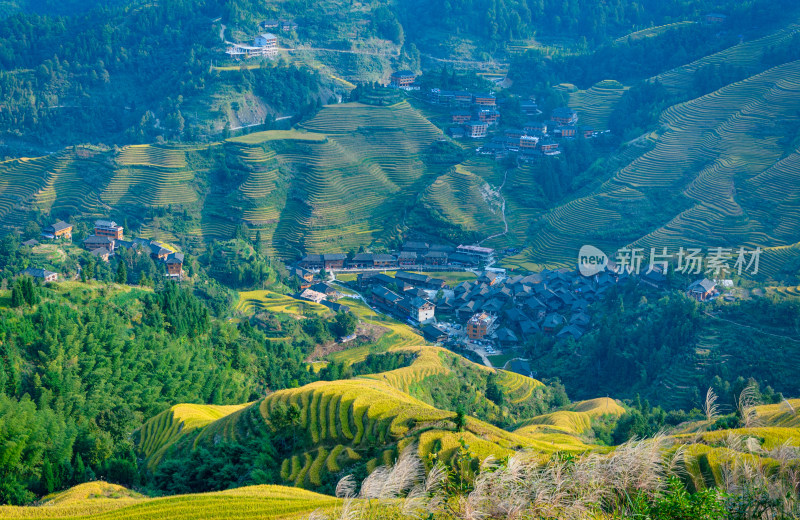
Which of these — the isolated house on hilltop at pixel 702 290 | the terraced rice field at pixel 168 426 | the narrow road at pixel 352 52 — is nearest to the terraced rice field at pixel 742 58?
the isolated house on hilltop at pixel 702 290

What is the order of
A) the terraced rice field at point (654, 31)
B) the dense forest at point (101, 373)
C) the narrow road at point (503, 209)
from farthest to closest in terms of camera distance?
the terraced rice field at point (654, 31) < the narrow road at point (503, 209) < the dense forest at point (101, 373)

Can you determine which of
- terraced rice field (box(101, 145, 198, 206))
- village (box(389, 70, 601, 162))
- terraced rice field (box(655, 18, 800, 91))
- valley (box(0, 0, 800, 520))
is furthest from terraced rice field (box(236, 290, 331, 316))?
terraced rice field (box(655, 18, 800, 91))

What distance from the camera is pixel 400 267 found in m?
51.7

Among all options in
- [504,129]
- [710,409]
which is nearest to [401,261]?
[504,129]

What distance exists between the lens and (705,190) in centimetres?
4862

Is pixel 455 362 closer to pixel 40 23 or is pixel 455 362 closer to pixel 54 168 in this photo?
pixel 54 168

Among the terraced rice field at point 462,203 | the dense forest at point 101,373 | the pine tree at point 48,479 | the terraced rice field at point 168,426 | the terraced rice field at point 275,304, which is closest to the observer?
the pine tree at point 48,479

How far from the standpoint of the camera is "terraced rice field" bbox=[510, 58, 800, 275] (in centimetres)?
4472

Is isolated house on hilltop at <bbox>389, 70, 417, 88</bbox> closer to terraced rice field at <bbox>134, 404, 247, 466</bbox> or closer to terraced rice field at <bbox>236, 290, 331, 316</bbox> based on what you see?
terraced rice field at <bbox>236, 290, 331, 316</bbox>

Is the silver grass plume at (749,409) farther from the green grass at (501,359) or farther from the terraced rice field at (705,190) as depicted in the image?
the terraced rice field at (705,190)

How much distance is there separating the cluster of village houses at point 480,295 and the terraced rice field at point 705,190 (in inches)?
149

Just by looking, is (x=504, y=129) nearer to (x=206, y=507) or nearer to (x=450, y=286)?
(x=450, y=286)

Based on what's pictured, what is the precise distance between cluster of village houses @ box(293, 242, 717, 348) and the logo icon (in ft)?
1.20

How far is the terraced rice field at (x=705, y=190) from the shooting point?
44.7m
